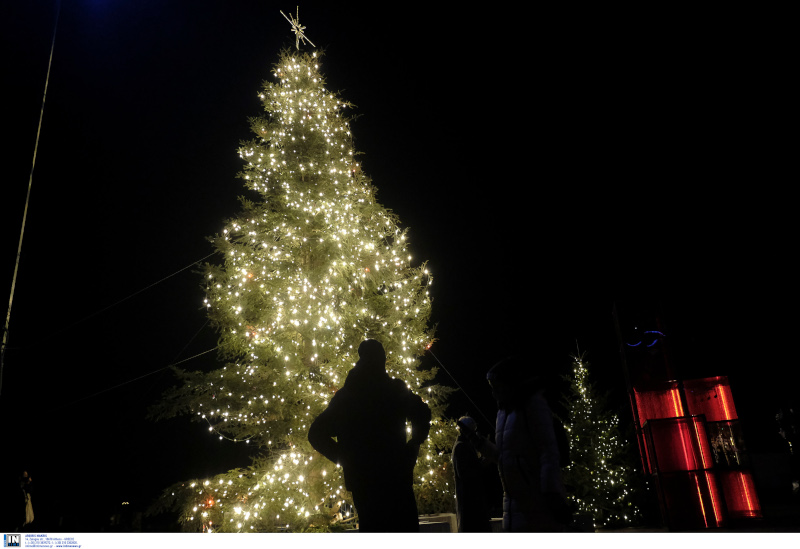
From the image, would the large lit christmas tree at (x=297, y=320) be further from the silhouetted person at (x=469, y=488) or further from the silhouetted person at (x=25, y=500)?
the silhouetted person at (x=25, y=500)

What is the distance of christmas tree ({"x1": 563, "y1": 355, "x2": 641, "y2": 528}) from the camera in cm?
1130

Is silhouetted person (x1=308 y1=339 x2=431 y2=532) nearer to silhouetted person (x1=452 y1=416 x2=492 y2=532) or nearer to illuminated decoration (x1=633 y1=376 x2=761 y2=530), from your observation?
silhouetted person (x1=452 y1=416 x2=492 y2=532)

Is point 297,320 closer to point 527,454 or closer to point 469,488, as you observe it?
point 469,488

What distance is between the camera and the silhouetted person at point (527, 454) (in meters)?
2.39

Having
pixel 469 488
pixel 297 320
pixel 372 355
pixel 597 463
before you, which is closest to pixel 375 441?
pixel 372 355

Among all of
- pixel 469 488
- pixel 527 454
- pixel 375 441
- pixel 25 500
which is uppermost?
pixel 375 441

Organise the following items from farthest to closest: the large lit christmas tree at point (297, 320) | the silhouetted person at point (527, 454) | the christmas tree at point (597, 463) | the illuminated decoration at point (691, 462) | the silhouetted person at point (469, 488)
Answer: the christmas tree at point (597, 463)
the large lit christmas tree at point (297, 320)
the illuminated decoration at point (691, 462)
the silhouetted person at point (469, 488)
the silhouetted person at point (527, 454)

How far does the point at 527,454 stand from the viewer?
256cm

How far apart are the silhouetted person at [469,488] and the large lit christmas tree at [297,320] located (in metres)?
2.02

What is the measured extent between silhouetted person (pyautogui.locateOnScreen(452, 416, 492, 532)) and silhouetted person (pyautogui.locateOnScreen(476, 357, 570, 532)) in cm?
145

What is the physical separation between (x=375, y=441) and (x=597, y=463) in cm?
1199

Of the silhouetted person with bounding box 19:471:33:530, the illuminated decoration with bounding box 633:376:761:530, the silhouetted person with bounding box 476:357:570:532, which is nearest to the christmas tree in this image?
the illuminated decoration with bounding box 633:376:761:530

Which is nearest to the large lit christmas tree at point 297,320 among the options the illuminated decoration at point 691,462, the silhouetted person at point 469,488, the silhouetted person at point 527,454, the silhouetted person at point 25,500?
the silhouetted person at point 469,488

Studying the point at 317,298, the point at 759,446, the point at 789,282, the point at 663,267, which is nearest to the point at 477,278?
the point at 663,267
